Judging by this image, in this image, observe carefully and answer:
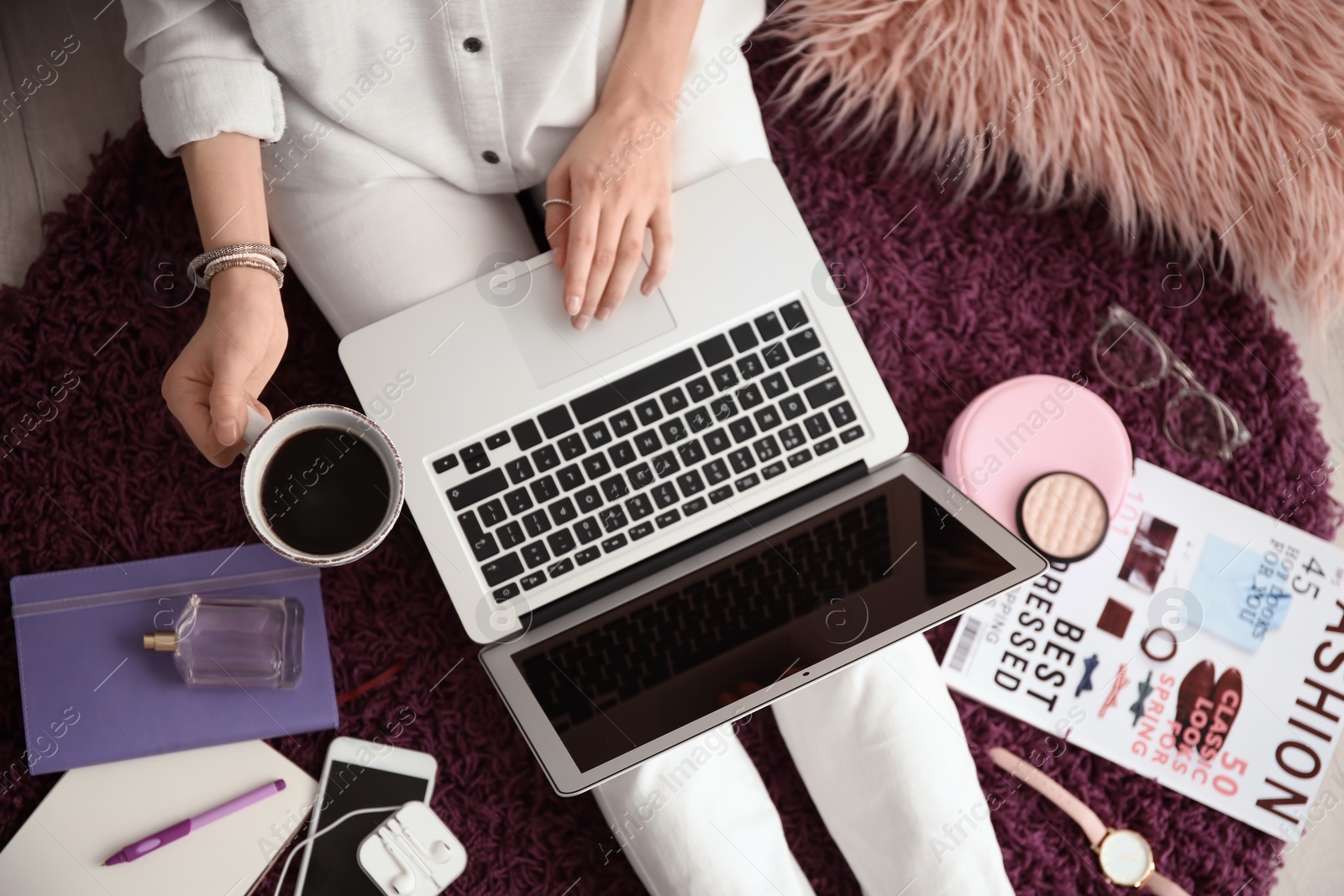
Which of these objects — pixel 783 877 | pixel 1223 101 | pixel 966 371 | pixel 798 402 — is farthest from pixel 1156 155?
pixel 783 877

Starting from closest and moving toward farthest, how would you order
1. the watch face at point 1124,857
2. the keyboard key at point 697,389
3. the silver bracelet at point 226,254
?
the silver bracelet at point 226,254 < the keyboard key at point 697,389 < the watch face at point 1124,857

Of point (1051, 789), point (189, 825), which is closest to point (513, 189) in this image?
point (189, 825)

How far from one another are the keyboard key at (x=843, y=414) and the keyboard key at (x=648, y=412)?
156mm

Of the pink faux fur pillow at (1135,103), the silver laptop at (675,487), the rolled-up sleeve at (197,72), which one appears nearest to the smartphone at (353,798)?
the silver laptop at (675,487)

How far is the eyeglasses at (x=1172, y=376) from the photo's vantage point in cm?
105

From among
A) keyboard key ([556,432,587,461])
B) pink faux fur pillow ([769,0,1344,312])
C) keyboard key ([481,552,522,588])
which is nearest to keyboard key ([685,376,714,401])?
keyboard key ([556,432,587,461])

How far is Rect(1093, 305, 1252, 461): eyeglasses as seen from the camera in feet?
3.45

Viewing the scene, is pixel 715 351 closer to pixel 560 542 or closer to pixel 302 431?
pixel 560 542

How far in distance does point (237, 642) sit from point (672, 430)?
505mm

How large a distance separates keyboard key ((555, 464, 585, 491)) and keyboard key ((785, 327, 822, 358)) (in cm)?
22

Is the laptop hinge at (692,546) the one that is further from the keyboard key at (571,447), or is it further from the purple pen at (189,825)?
the purple pen at (189,825)

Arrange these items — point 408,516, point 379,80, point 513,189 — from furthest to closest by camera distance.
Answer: point 408,516 < point 513,189 < point 379,80

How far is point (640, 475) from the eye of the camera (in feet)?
2.56

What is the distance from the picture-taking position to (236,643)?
92 cm
